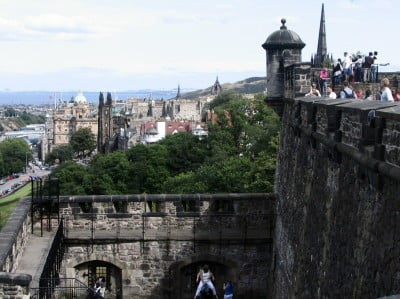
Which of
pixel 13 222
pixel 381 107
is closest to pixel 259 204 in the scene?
pixel 13 222

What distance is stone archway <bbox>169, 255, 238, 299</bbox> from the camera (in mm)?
18219

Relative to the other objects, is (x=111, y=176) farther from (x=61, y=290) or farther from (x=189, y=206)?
(x=61, y=290)

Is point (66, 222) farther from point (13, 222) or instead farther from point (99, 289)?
point (13, 222)

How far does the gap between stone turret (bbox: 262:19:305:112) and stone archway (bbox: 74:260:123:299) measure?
19.5 feet

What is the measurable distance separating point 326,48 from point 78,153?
80.9 m

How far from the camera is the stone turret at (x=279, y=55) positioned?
58.0 ft

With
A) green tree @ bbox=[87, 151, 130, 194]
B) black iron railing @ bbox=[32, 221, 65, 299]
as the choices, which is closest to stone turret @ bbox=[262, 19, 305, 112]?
black iron railing @ bbox=[32, 221, 65, 299]

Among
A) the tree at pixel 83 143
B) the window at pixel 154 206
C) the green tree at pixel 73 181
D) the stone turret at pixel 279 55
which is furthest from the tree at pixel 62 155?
the stone turret at pixel 279 55

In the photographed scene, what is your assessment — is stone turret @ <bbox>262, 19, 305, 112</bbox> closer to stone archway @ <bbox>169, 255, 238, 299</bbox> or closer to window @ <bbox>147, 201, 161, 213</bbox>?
window @ <bbox>147, 201, 161, 213</bbox>

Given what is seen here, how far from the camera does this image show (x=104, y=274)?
722 inches

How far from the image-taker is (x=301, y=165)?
13.5 meters

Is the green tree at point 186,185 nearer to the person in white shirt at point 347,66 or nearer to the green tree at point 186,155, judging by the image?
the green tree at point 186,155

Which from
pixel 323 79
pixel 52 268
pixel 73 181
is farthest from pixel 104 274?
pixel 73 181

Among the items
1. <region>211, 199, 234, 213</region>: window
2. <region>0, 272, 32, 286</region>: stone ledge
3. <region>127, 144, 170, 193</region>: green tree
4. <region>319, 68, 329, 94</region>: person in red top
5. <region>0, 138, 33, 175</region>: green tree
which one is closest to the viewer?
<region>0, 272, 32, 286</region>: stone ledge
